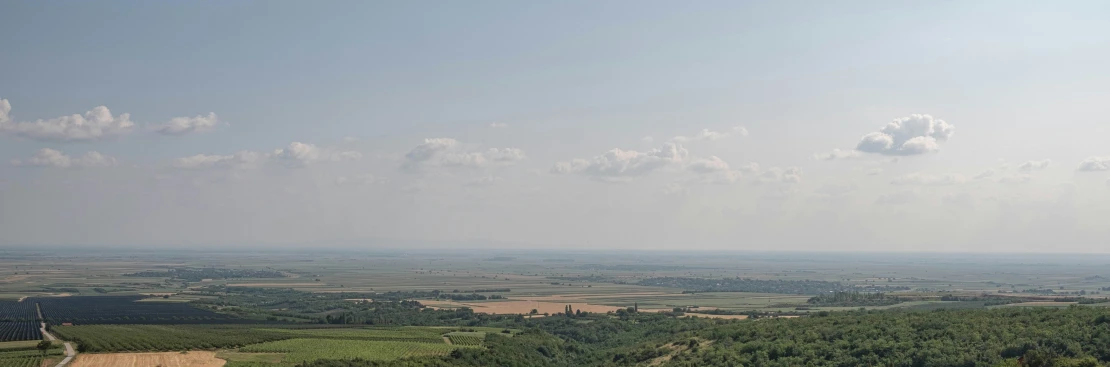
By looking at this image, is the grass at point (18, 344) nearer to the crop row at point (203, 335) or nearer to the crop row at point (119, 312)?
the crop row at point (203, 335)

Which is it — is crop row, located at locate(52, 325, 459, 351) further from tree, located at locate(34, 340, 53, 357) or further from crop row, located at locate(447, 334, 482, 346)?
tree, located at locate(34, 340, 53, 357)

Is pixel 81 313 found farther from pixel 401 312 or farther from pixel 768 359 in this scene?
pixel 768 359

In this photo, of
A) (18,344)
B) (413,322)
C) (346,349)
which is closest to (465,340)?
(346,349)

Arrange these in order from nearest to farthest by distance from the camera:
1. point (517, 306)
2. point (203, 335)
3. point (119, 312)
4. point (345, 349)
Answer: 1. point (345, 349)
2. point (203, 335)
3. point (119, 312)
4. point (517, 306)

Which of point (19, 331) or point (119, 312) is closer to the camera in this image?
point (19, 331)

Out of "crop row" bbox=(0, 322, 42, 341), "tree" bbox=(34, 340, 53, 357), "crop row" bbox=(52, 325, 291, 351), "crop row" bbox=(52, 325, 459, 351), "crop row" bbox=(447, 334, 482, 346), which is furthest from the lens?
"crop row" bbox=(0, 322, 42, 341)

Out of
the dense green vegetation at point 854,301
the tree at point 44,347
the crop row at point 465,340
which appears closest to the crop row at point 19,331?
the tree at point 44,347

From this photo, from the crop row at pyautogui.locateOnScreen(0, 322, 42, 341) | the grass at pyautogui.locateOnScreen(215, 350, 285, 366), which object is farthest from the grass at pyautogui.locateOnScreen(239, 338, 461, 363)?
the crop row at pyautogui.locateOnScreen(0, 322, 42, 341)

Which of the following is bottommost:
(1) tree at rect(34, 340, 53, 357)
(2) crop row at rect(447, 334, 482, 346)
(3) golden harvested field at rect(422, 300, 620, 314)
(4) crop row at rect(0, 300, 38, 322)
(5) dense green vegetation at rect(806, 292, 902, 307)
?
(4) crop row at rect(0, 300, 38, 322)

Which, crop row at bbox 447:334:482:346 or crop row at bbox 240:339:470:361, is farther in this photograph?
crop row at bbox 447:334:482:346

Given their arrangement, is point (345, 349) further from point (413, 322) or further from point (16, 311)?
point (16, 311)
